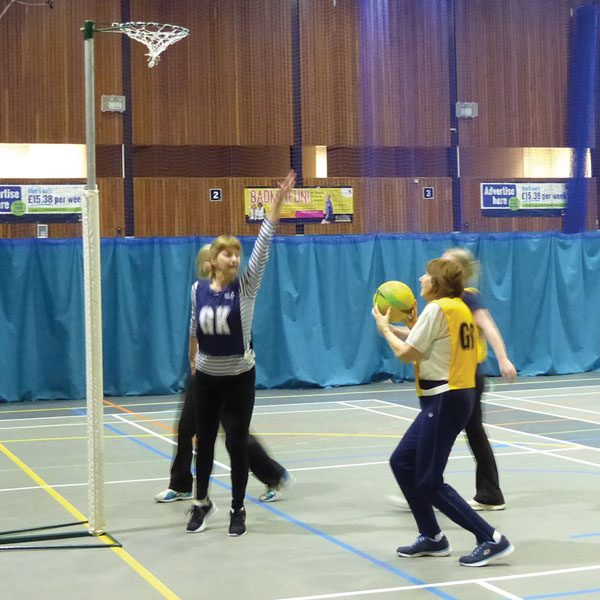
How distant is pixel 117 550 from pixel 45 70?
13.0 m

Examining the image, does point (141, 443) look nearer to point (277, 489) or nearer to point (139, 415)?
point (139, 415)

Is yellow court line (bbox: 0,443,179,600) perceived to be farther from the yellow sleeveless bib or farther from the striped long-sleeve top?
the yellow sleeveless bib

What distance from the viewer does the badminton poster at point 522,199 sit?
65.6ft

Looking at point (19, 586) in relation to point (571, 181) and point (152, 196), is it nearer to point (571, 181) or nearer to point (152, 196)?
point (152, 196)

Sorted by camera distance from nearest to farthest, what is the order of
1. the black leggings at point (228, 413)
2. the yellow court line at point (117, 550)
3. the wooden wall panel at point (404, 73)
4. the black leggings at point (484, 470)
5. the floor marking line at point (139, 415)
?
the yellow court line at point (117, 550) → the black leggings at point (228, 413) → the black leggings at point (484, 470) → the floor marking line at point (139, 415) → the wooden wall panel at point (404, 73)

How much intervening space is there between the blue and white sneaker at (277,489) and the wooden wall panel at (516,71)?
12708mm

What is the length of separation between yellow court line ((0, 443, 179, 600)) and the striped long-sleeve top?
1217 millimetres

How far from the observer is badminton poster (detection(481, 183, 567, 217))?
20000 mm

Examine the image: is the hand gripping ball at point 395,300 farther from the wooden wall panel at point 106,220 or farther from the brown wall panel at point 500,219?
the brown wall panel at point 500,219

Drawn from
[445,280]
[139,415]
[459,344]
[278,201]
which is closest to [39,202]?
[139,415]

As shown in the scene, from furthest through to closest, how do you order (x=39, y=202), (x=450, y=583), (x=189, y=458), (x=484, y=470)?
(x=39, y=202) → (x=189, y=458) → (x=484, y=470) → (x=450, y=583)

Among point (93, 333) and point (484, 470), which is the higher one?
point (93, 333)

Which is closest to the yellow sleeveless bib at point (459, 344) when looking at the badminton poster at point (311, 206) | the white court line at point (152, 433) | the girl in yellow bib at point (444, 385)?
the girl in yellow bib at point (444, 385)

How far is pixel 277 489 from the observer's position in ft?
26.4
